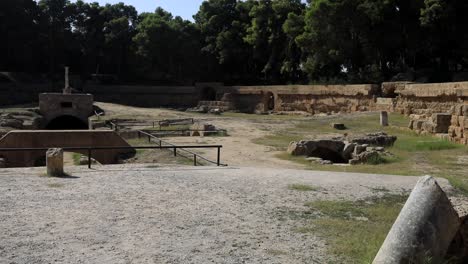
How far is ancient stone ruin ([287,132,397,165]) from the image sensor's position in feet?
58.3

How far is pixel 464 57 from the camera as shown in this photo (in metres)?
38.6

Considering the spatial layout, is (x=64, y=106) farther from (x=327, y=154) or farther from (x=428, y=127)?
(x=428, y=127)

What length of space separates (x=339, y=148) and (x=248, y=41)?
126ft

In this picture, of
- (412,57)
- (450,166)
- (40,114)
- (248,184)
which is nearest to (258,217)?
(248,184)

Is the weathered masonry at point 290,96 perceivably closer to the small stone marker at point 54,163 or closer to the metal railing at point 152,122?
the metal railing at point 152,122

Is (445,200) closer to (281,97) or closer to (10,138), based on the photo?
(10,138)

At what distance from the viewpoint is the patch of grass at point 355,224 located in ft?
20.0

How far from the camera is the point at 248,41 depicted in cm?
5531

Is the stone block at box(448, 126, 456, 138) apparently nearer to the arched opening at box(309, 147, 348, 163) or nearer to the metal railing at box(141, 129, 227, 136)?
the arched opening at box(309, 147, 348, 163)

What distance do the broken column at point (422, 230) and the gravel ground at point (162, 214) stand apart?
971 mm

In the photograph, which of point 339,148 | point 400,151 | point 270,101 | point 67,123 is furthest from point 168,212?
point 270,101

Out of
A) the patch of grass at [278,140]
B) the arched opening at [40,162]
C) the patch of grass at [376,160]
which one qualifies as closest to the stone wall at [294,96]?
the patch of grass at [278,140]

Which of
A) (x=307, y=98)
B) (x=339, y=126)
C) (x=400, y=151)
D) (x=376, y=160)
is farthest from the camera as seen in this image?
(x=307, y=98)

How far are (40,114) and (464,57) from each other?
33.5m
